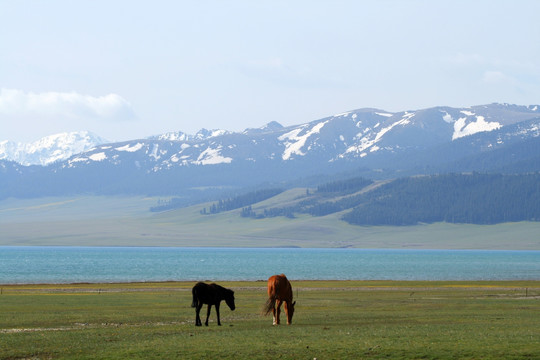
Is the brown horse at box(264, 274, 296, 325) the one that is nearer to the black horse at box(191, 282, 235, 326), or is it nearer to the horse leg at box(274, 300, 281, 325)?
the horse leg at box(274, 300, 281, 325)

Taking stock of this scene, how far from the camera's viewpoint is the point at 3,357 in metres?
30.1

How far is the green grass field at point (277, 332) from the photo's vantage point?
30.4m

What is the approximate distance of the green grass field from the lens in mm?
30375

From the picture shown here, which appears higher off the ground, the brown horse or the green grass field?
the brown horse

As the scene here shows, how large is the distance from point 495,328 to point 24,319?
25624 mm

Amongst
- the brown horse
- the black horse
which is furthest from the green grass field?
the brown horse

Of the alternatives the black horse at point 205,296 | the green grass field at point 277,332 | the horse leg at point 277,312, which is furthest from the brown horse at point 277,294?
the black horse at point 205,296

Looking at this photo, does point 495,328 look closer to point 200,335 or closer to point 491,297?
point 200,335

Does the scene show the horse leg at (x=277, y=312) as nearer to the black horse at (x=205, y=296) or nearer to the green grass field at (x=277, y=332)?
the green grass field at (x=277, y=332)

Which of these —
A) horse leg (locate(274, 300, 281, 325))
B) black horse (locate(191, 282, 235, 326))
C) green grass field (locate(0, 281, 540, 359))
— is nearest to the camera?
green grass field (locate(0, 281, 540, 359))

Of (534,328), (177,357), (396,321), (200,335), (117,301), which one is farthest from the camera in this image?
(117,301)

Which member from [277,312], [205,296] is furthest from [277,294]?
[205,296]

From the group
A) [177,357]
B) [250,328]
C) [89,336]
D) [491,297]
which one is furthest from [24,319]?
[491,297]

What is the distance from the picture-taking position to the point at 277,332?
37.2 meters
